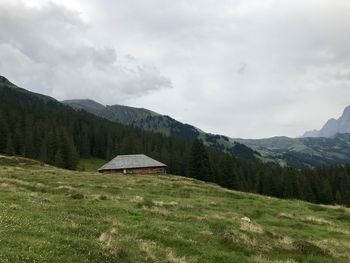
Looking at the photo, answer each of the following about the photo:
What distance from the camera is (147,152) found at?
17088 cm

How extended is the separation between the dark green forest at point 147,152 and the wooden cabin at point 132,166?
18.4 m

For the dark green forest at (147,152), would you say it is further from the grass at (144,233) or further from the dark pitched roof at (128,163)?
the grass at (144,233)

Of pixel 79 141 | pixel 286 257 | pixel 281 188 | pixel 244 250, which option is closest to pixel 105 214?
pixel 244 250

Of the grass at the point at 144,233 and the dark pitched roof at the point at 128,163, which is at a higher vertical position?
the dark pitched roof at the point at 128,163

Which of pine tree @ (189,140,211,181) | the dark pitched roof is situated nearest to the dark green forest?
pine tree @ (189,140,211,181)

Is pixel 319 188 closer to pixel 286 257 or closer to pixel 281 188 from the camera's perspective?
pixel 281 188

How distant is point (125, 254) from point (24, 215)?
23.6 feet

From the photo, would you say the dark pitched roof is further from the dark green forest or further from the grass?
the grass

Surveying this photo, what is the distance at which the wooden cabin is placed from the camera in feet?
315

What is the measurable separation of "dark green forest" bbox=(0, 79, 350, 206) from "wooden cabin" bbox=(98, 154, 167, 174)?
1843 cm

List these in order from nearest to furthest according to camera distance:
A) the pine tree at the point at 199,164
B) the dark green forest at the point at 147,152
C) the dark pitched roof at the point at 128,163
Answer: the dark pitched roof at the point at 128,163 < the pine tree at the point at 199,164 < the dark green forest at the point at 147,152

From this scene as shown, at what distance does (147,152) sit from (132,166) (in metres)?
73.8

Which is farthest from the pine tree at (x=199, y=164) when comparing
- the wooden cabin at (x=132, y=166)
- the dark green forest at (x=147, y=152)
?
the wooden cabin at (x=132, y=166)

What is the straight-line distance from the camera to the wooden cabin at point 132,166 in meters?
95.9
